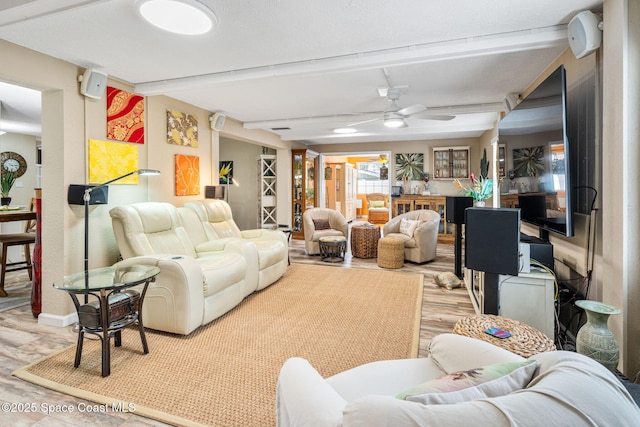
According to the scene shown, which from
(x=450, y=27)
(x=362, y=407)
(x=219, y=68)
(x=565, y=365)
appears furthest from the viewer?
Answer: (x=219, y=68)

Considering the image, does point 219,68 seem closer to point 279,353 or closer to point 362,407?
point 279,353

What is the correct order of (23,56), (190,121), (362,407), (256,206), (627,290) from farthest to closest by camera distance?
(256,206)
(190,121)
(23,56)
(627,290)
(362,407)

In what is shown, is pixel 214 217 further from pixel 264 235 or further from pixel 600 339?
pixel 600 339

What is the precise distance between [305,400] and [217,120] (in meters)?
4.62

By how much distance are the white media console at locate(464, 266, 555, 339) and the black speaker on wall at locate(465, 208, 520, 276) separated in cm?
43

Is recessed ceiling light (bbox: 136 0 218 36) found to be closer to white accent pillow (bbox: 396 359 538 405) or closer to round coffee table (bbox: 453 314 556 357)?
white accent pillow (bbox: 396 359 538 405)

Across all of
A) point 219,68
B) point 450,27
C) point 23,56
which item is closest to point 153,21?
point 219,68

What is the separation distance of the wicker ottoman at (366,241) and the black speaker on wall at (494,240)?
3721mm

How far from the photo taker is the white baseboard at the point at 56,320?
2969 mm

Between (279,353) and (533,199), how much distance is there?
2.41m

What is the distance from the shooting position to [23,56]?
2.68 meters

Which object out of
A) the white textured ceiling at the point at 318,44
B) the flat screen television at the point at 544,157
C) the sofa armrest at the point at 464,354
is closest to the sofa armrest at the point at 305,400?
the sofa armrest at the point at 464,354

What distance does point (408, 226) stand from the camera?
561 centimetres

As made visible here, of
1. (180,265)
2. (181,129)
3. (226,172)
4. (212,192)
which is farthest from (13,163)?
(180,265)
